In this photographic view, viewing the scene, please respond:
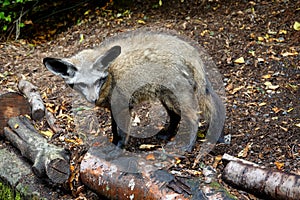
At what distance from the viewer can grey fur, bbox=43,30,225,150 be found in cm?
489

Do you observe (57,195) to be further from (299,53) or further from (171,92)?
(299,53)

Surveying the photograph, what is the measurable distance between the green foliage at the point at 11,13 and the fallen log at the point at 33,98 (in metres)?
1.91

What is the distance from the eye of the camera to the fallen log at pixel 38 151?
4.84 metres

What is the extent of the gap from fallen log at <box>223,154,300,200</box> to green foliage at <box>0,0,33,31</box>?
515 centimetres

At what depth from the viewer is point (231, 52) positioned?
23.2 feet

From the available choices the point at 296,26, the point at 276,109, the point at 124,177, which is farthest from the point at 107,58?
the point at 296,26

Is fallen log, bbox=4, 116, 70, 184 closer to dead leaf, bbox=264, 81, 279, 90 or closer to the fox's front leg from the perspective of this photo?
the fox's front leg

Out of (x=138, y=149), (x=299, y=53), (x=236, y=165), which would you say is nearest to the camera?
(x=236, y=165)

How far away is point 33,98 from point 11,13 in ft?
8.92

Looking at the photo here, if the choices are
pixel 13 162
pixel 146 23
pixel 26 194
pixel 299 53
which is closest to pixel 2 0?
pixel 146 23

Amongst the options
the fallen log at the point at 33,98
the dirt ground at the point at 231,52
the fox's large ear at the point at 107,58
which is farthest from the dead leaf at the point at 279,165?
the fallen log at the point at 33,98

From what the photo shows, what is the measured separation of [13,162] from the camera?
18.1 ft

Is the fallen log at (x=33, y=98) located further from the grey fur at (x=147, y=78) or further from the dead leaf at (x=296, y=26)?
→ the dead leaf at (x=296, y=26)

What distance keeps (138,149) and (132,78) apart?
823mm
